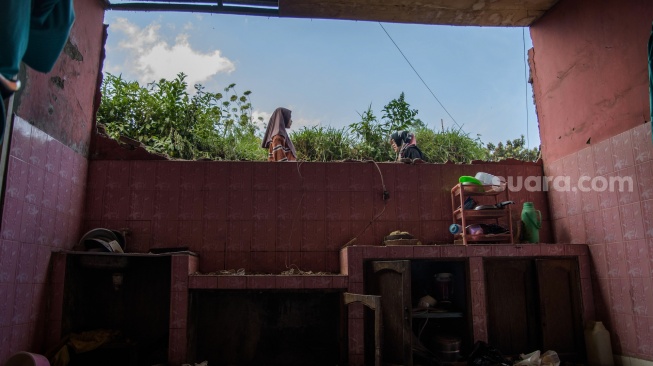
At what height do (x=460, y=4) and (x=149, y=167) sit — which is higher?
(x=460, y=4)

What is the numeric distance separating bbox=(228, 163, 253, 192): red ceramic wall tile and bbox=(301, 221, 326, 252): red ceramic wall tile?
83 cm

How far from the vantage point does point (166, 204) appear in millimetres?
5398

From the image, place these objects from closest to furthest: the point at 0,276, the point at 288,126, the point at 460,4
Result: the point at 0,276 < the point at 460,4 < the point at 288,126

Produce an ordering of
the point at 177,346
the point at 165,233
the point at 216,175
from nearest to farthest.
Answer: the point at 177,346
the point at 165,233
the point at 216,175

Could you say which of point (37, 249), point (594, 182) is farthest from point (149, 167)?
point (594, 182)

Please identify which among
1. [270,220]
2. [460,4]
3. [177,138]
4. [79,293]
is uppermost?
[460,4]

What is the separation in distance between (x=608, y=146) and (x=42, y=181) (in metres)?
5.60

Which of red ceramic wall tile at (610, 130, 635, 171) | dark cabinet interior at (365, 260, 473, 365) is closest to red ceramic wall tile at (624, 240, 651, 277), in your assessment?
red ceramic wall tile at (610, 130, 635, 171)

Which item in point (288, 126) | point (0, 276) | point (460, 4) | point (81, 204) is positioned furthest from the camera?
point (288, 126)

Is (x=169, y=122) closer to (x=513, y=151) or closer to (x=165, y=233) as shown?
(x=165, y=233)

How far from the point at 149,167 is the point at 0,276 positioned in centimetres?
207

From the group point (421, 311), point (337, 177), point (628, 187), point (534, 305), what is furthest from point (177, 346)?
point (628, 187)

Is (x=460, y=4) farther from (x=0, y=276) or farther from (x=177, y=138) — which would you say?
(x=0, y=276)

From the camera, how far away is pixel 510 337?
487 centimetres
